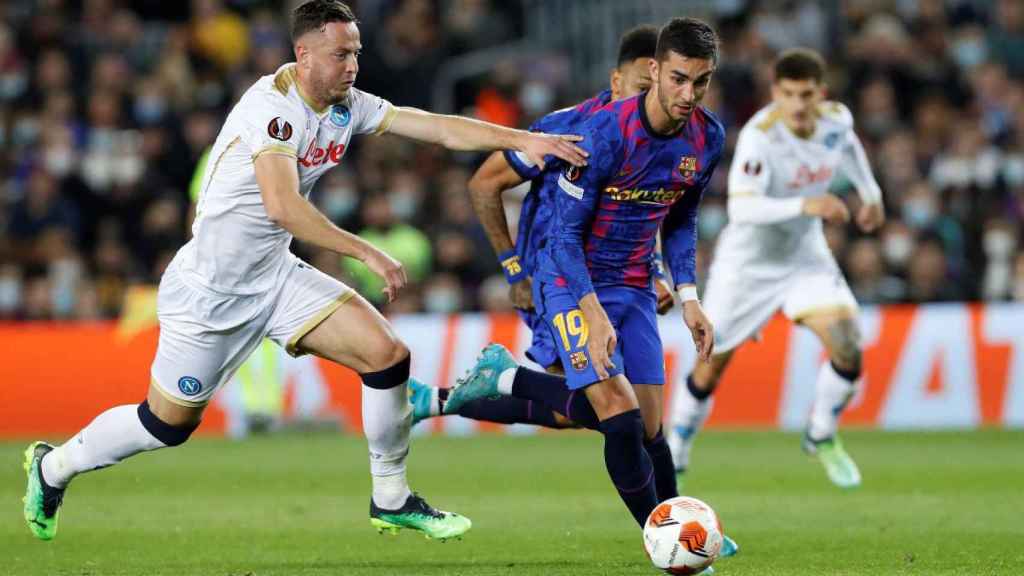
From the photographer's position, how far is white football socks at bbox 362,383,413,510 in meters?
7.39

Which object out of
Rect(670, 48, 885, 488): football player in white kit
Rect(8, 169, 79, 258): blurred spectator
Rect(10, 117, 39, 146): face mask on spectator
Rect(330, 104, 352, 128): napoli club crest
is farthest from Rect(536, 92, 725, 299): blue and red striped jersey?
Rect(10, 117, 39, 146): face mask on spectator

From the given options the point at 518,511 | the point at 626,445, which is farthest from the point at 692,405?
the point at 626,445

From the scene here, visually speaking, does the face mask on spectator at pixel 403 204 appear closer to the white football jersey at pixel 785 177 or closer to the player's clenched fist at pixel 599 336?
the white football jersey at pixel 785 177

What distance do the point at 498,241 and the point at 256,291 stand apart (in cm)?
122

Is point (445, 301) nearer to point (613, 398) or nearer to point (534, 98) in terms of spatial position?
point (534, 98)

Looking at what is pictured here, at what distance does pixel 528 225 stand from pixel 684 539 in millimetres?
1957

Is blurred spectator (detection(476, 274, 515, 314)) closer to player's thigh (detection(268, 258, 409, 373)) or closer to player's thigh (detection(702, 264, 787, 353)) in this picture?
player's thigh (detection(702, 264, 787, 353))

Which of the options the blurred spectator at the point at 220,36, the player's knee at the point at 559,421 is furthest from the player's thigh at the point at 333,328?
the blurred spectator at the point at 220,36

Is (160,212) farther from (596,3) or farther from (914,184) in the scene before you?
(914,184)

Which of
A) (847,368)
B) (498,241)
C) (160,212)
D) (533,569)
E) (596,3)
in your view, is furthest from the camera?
(596,3)

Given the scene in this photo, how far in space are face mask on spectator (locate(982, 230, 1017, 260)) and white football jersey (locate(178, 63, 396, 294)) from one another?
10102 mm

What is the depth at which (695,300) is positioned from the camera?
7.32m

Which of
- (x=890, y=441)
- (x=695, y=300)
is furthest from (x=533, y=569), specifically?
(x=890, y=441)

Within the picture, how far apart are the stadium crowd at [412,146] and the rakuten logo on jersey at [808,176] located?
4.86 m
